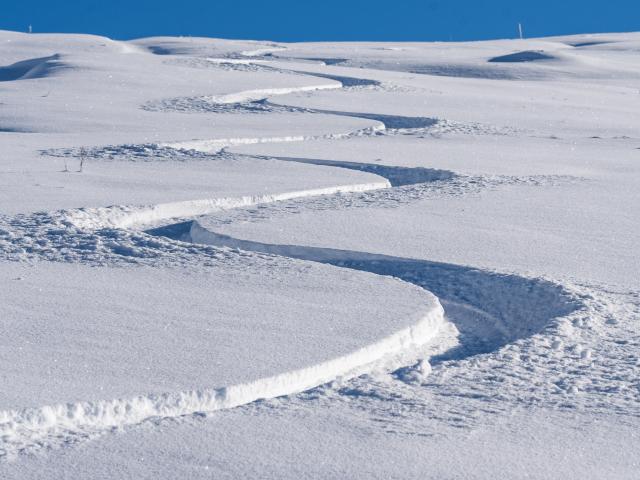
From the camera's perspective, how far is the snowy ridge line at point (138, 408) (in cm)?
172

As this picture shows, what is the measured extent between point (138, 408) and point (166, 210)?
5.95ft

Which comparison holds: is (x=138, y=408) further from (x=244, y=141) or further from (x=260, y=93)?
(x=260, y=93)

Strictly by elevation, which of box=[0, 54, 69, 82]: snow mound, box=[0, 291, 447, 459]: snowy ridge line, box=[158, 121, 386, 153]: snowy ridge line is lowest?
box=[0, 291, 447, 459]: snowy ridge line

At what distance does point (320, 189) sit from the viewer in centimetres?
394

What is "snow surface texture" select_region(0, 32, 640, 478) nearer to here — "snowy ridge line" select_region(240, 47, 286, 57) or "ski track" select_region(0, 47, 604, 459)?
"ski track" select_region(0, 47, 604, 459)

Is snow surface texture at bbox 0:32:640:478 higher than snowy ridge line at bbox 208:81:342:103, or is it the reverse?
snowy ridge line at bbox 208:81:342:103

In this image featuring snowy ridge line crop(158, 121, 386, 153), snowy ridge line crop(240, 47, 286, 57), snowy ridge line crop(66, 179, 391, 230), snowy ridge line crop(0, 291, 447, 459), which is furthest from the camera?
snowy ridge line crop(240, 47, 286, 57)

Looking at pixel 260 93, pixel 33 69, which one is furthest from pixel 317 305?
pixel 33 69

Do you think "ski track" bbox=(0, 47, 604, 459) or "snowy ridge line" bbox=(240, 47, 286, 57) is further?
"snowy ridge line" bbox=(240, 47, 286, 57)

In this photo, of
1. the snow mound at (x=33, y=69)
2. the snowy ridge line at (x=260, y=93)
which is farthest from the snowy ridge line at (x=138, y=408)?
the snow mound at (x=33, y=69)

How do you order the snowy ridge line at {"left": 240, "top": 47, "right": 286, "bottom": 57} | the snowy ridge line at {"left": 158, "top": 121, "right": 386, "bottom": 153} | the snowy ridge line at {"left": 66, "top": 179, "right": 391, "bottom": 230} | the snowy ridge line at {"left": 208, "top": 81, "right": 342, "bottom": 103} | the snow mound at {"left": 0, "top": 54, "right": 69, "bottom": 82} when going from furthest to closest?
1. the snowy ridge line at {"left": 240, "top": 47, "right": 286, "bottom": 57}
2. the snow mound at {"left": 0, "top": 54, "right": 69, "bottom": 82}
3. the snowy ridge line at {"left": 208, "top": 81, "right": 342, "bottom": 103}
4. the snowy ridge line at {"left": 158, "top": 121, "right": 386, "bottom": 153}
5. the snowy ridge line at {"left": 66, "top": 179, "right": 391, "bottom": 230}

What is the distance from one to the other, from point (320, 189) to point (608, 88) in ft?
20.9

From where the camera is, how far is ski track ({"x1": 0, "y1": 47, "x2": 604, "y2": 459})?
1.79m

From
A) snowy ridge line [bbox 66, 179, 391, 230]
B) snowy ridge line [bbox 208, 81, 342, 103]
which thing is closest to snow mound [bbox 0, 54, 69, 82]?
snowy ridge line [bbox 208, 81, 342, 103]
